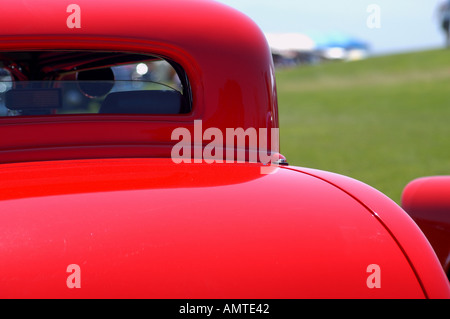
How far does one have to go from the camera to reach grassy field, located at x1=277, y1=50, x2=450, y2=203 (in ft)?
39.8

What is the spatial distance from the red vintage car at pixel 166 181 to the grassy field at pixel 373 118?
6690mm

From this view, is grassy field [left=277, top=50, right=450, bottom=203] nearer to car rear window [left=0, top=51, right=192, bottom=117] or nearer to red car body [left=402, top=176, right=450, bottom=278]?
red car body [left=402, top=176, right=450, bottom=278]

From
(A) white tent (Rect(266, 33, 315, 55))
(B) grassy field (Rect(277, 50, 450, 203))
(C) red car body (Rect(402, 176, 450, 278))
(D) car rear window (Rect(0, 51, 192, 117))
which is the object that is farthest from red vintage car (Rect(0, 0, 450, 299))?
(A) white tent (Rect(266, 33, 315, 55))

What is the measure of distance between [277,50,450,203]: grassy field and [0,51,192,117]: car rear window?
6686 millimetres

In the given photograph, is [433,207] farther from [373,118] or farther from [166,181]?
[373,118]

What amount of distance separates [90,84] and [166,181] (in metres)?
0.76

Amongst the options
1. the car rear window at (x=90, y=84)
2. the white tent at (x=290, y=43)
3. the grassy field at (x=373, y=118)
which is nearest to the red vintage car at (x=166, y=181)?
the car rear window at (x=90, y=84)

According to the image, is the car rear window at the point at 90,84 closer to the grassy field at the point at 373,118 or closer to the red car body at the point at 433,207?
the red car body at the point at 433,207

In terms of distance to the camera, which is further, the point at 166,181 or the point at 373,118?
the point at 373,118

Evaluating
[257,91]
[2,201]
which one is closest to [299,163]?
[257,91]

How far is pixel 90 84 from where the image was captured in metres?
2.39

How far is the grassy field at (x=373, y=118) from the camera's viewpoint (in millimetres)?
12133

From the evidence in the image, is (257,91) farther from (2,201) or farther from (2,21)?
(2,201)

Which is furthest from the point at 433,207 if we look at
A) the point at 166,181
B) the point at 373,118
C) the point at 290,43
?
the point at 290,43
